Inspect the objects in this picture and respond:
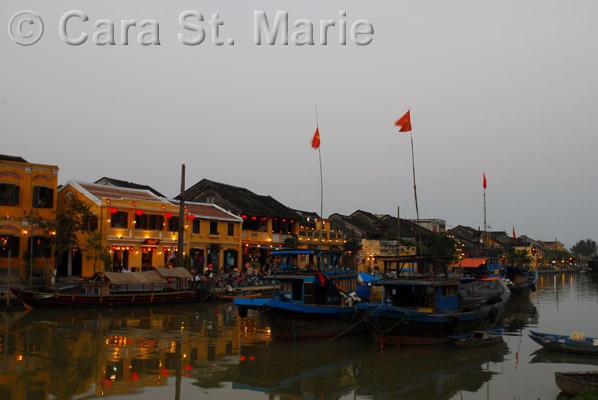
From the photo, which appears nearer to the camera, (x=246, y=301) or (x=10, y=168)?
(x=246, y=301)

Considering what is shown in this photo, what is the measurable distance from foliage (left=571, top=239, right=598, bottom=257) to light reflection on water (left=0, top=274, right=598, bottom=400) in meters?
161

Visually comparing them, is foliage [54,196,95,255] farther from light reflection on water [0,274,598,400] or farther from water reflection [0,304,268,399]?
light reflection on water [0,274,598,400]

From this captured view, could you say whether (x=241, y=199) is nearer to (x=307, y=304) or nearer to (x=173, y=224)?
(x=173, y=224)

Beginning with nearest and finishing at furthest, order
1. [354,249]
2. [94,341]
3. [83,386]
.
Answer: [83,386] < [94,341] < [354,249]

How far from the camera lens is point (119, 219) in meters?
40.6

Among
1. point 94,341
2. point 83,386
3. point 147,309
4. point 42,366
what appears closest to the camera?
point 83,386

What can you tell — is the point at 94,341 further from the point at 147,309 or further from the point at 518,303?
the point at 518,303

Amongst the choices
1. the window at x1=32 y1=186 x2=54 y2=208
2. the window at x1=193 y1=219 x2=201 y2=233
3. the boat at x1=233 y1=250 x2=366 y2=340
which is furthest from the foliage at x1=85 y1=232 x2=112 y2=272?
the boat at x1=233 y1=250 x2=366 y2=340

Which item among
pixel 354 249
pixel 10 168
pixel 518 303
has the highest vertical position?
pixel 10 168

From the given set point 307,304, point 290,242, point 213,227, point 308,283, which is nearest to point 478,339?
point 307,304

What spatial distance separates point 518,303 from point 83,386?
3627cm

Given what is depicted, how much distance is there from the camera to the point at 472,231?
373 ft

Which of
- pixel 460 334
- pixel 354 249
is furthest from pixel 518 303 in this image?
pixel 460 334

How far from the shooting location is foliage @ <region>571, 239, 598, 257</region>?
566ft
